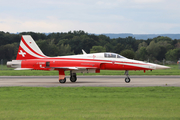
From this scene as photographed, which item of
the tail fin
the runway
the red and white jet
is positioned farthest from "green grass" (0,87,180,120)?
the tail fin

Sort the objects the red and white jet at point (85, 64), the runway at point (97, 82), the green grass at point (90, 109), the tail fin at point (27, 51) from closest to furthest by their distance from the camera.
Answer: the green grass at point (90, 109) → the runway at point (97, 82) → the red and white jet at point (85, 64) → the tail fin at point (27, 51)

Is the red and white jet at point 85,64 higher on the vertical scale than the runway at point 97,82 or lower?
higher

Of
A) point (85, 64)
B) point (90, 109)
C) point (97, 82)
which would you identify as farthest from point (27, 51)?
point (90, 109)

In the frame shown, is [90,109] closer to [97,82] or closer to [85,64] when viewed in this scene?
[85,64]

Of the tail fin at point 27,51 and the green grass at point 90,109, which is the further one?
the tail fin at point 27,51

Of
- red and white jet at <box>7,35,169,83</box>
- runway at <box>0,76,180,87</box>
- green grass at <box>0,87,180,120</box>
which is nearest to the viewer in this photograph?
green grass at <box>0,87,180,120</box>

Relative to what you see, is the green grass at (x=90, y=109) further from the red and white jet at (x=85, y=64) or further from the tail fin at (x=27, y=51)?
the tail fin at (x=27, y=51)

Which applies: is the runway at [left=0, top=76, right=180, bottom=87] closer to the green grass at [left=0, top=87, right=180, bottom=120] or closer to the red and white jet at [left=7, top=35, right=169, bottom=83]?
the red and white jet at [left=7, top=35, right=169, bottom=83]

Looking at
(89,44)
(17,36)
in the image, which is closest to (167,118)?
(89,44)

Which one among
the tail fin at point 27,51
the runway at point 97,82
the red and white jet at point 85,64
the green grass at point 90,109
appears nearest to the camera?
the green grass at point 90,109

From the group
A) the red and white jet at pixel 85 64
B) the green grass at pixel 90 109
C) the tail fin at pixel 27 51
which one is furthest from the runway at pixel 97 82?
the green grass at pixel 90 109

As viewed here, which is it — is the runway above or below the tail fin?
below

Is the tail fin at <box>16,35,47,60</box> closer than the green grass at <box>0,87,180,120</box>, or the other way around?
the green grass at <box>0,87,180,120</box>

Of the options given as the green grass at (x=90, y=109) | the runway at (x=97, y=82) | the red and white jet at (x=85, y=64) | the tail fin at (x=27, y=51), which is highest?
the tail fin at (x=27, y=51)
